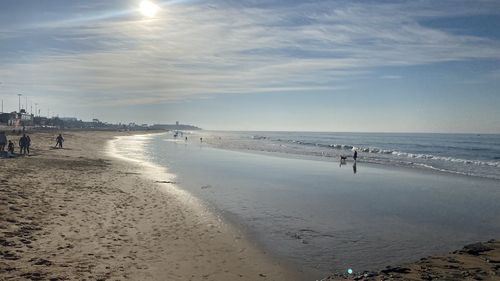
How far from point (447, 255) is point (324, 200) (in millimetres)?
9132

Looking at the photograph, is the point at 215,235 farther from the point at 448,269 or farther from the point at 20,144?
the point at 20,144

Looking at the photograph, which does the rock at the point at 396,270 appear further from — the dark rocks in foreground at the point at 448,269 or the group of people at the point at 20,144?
the group of people at the point at 20,144

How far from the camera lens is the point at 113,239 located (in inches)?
439

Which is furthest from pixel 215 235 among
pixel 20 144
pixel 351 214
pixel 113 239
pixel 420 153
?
pixel 420 153

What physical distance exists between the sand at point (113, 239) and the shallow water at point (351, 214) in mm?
1475

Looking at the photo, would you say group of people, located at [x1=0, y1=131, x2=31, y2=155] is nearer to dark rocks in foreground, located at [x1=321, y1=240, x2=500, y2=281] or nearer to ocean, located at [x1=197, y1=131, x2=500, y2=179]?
dark rocks in foreground, located at [x1=321, y1=240, x2=500, y2=281]

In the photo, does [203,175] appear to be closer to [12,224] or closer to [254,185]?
[254,185]

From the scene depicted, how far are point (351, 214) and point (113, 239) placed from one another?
1029 centimetres

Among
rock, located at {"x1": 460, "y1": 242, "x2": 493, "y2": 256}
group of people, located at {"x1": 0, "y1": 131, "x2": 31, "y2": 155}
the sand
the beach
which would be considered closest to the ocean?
the beach

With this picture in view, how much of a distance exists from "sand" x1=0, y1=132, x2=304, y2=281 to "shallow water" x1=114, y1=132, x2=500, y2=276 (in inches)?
58.1

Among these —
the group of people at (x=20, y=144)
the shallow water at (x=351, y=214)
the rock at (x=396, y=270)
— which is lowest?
the shallow water at (x=351, y=214)

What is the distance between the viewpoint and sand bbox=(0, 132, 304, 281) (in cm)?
872

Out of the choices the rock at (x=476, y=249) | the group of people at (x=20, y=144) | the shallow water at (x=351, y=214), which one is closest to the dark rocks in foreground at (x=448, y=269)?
the rock at (x=476, y=249)

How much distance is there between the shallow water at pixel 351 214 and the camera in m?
11.3
